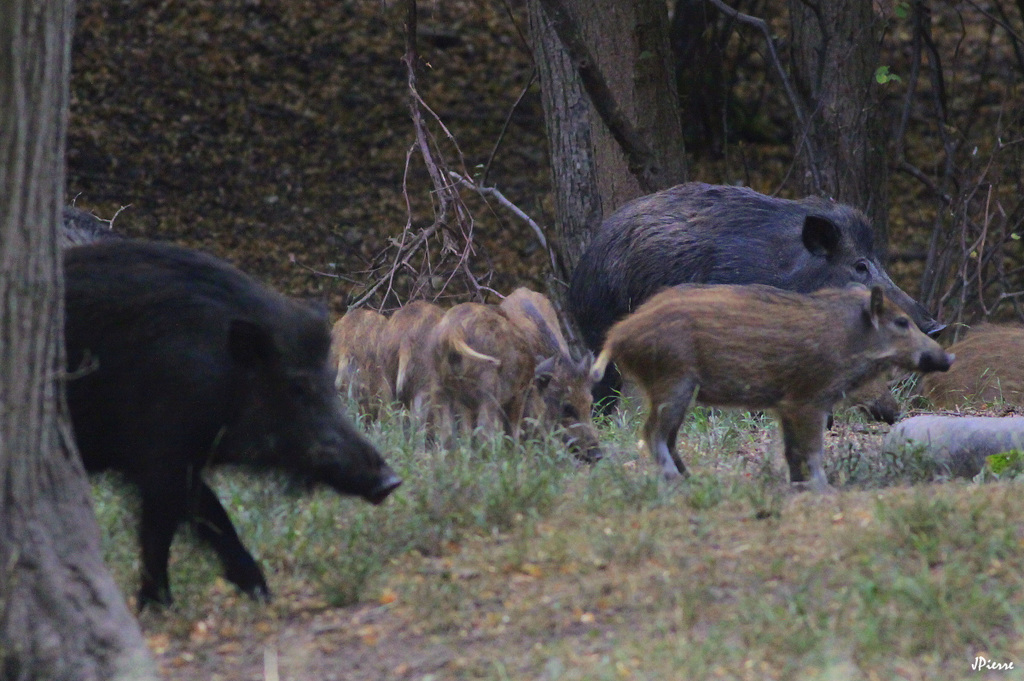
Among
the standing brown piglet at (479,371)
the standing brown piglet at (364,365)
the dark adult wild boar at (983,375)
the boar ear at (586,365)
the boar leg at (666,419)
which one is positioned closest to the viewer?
the boar leg at (666,419)

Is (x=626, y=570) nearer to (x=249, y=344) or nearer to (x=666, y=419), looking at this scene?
(x=666, y=419)

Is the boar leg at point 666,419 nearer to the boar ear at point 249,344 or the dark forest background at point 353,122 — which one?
the boar ear at point 249,344

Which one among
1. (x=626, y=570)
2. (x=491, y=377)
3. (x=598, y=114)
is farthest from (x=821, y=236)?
(x=626, y=570)

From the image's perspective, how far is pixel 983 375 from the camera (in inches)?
291

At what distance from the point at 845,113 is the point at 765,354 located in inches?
157

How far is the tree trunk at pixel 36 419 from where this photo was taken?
3.12 metres

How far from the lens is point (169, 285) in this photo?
3707 mm

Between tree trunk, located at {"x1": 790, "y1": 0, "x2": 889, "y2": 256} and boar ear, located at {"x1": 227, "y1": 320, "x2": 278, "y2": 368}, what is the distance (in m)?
5.39

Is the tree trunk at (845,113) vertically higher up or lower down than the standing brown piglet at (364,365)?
higher up

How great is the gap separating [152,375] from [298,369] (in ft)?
1.47

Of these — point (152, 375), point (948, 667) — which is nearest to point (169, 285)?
point (152, 375)

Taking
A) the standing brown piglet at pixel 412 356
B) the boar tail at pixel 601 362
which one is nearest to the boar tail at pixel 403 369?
the standing brown piglet at pixel 412 356

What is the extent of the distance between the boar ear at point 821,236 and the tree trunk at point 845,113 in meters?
1.75

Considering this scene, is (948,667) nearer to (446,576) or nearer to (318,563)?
(446,576)
